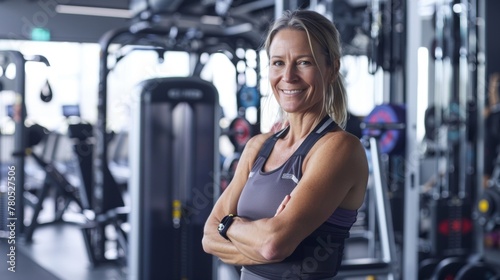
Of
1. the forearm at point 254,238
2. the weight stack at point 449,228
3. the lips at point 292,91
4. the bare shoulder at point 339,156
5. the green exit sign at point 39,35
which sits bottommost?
the weight stack at point 449,228

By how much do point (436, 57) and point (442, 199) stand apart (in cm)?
119

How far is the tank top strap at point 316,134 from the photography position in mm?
1170

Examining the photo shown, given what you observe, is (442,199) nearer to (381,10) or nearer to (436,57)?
(436,57)

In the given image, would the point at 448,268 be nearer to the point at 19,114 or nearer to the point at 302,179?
the point at 302,179

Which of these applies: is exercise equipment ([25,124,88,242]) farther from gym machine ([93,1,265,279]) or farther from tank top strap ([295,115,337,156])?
tank top strap ([295,115,337,156])

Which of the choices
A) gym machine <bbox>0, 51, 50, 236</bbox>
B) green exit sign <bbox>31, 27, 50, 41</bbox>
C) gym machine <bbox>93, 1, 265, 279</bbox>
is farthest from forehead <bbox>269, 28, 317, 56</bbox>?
green exit sign <bbox>31, 27, 50, 41</bbox>

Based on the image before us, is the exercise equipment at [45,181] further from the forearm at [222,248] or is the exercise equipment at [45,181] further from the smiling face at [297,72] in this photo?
the smiling face at [297,72]

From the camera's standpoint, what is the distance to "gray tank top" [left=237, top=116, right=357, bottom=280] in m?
1.12

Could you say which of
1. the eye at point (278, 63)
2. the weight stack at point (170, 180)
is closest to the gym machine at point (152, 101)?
the weight stack at point (170, 180)

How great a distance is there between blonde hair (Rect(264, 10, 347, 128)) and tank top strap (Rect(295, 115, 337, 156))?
0.11ft

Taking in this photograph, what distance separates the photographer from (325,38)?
1.16 metres

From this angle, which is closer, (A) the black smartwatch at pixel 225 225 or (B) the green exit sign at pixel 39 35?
(A) the black smartwatch at pixel 225 225

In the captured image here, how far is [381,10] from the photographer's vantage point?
4641 mm

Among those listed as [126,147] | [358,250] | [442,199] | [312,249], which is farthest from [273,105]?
[126,147]
